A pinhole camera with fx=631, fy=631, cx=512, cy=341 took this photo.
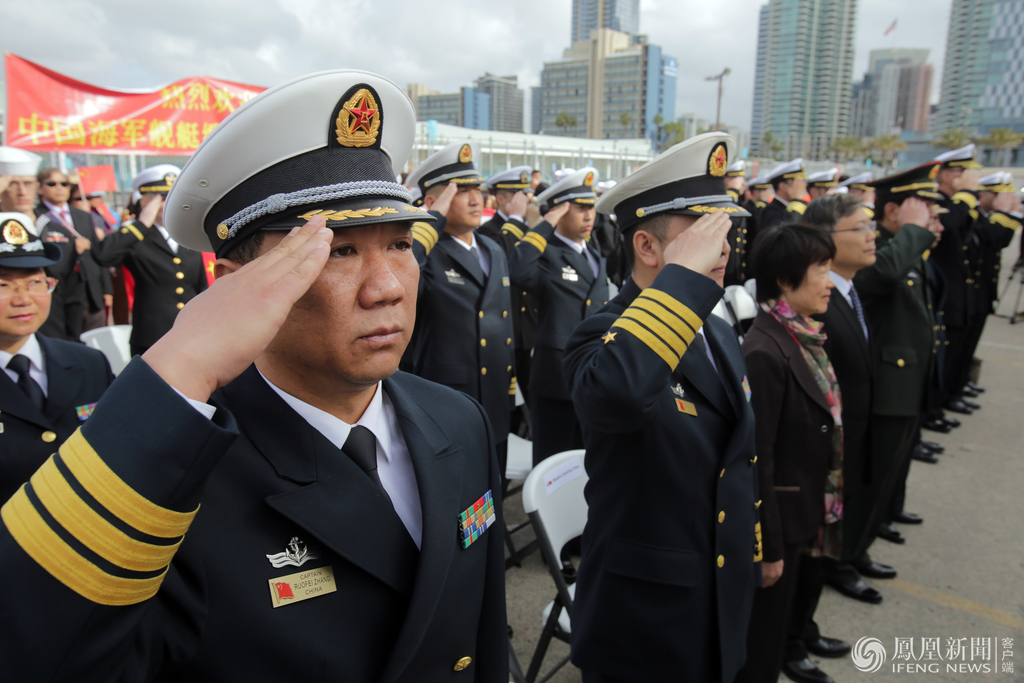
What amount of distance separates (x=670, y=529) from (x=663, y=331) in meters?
0.62

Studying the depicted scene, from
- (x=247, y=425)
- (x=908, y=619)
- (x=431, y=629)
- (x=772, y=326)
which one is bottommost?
(x=908, y=619)

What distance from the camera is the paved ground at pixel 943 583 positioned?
320 cm

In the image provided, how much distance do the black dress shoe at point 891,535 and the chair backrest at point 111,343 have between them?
5.48m

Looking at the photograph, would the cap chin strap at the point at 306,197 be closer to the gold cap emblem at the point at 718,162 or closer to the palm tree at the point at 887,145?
the gold cap emblem at the point at 718,162

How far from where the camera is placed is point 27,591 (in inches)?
26.0

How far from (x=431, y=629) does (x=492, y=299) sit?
321 centimetres

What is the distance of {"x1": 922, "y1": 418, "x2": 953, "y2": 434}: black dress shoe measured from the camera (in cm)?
653

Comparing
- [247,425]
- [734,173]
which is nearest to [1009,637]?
[247,425]

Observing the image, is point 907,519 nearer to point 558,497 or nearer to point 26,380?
point 558,497

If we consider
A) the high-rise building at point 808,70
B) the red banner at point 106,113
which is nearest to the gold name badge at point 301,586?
the red banner at point 106,113

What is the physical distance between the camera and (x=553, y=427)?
451cm

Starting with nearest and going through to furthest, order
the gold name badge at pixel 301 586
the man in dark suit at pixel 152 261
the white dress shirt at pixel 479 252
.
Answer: the gold name badge at pixel 301 586 < the white dress shirt at pixel 479 252 < the man in dark suit at pixel 152 261

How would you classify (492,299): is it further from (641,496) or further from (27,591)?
(27,591)

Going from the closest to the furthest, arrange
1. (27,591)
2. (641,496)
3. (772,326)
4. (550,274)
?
(27,591), (641,496), (772,326), (550,274)
